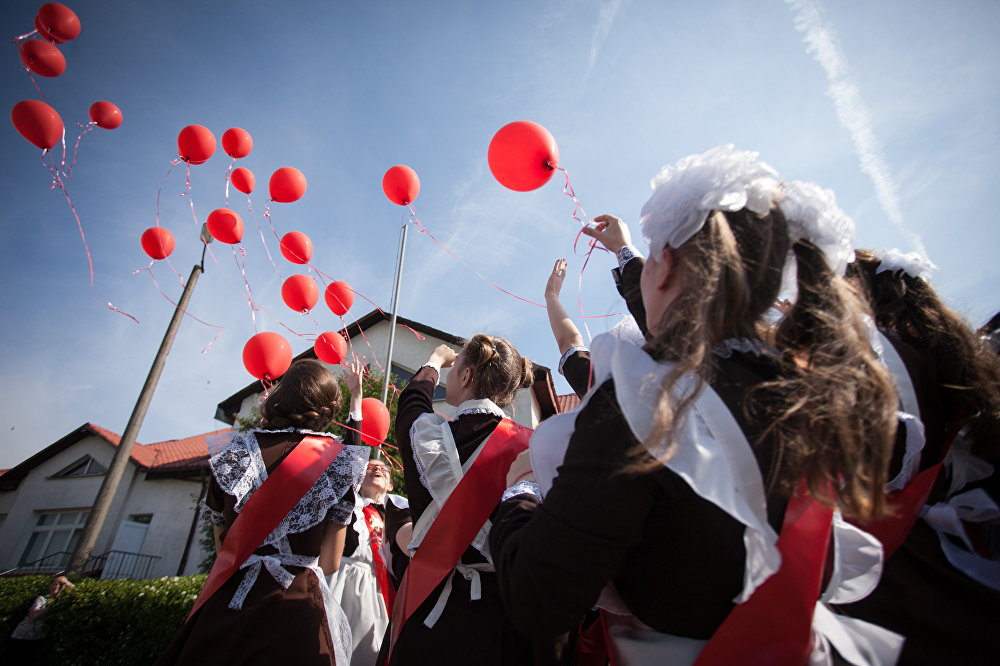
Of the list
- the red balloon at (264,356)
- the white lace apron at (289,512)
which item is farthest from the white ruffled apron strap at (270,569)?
the red balloon at (264,356)

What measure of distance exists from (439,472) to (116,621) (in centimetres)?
592

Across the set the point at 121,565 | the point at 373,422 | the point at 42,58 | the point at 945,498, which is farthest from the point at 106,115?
the point at 121,565

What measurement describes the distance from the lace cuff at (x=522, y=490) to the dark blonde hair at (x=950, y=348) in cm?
94

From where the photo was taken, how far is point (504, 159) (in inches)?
126

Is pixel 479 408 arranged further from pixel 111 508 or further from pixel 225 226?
pixel 111 508

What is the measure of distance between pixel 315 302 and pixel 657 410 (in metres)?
4.64

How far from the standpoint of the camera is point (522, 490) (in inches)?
46.4

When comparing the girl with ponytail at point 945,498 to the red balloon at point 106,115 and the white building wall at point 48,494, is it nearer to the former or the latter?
the red balloon at point 106,115

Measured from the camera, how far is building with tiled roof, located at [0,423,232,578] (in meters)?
12.4

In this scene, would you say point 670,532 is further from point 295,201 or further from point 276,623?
point 295,201

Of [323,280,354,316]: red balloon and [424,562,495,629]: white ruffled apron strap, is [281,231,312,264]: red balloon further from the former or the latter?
[424,562,495,629]: white ruffled apron strap

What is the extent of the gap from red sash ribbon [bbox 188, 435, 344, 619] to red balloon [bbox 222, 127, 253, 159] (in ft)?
13.6

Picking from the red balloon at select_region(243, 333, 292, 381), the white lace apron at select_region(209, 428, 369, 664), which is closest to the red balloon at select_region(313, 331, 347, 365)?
the red balloon at select_region(243, 333, 292, 381)

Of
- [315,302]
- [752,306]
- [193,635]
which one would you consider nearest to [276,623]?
[193,635]
